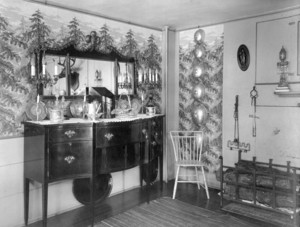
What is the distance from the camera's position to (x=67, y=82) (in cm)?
368

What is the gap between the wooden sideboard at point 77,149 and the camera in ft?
10.0

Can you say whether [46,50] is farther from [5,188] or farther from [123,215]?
[123,215]

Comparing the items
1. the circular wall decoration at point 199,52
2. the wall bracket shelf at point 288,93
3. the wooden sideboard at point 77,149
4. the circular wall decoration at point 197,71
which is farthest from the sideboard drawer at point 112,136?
the wall bracket shelf at point 288,93

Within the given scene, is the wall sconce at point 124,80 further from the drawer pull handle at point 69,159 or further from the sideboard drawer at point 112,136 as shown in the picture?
the drawer pull handle at point 69,159

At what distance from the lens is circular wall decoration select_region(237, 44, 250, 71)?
4.25 m

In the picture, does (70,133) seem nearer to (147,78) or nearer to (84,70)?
(84,70)

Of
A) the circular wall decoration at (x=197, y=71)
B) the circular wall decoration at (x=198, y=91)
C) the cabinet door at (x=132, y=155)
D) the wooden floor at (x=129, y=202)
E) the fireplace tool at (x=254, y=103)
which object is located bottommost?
the wooden floor at (x=129, y=202)

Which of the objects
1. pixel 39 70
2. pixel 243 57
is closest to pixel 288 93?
pixel 243 57

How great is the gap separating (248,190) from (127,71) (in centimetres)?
227

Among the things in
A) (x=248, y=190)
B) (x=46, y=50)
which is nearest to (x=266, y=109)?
(x=248, y=190)

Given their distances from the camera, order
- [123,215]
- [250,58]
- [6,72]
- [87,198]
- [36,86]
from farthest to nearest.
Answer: [250,58]
[87,198]
[123,215]
[36,86]
[6,72]

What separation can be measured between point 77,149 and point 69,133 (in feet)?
0.65

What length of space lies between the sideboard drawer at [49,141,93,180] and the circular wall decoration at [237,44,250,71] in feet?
7.79

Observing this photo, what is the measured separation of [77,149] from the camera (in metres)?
3.25
